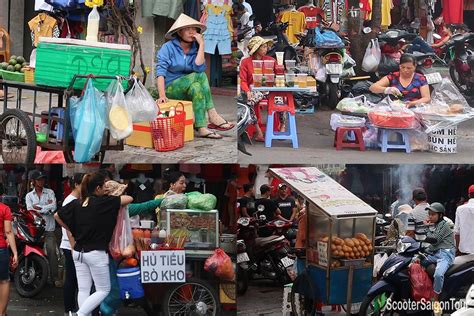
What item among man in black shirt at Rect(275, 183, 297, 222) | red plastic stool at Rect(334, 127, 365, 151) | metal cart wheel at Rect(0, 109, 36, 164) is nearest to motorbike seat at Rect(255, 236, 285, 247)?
man in black shirt at Rect(275, 183, 297, 222)

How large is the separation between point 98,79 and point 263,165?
1344mm

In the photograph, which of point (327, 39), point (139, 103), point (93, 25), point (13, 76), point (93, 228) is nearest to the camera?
point (93, 228)

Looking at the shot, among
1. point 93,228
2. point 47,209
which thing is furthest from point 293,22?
point 47,209

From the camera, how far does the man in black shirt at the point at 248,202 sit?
6551 mm

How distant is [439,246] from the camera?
6.42 m

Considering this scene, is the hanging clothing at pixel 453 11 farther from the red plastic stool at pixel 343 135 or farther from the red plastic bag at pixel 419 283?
the red plastic bag at pixel 419 283

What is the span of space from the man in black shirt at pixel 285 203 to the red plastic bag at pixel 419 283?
925mm

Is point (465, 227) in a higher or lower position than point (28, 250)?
higher

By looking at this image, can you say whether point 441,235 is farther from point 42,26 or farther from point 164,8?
point 42,26

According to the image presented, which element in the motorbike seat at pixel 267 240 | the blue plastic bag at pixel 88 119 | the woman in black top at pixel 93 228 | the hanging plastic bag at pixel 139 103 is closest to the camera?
the woman in black top at pixel 93 228

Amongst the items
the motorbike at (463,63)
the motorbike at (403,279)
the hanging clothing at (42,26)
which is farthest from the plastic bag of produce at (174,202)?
the motorbike at (463,63)

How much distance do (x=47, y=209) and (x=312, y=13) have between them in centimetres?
245

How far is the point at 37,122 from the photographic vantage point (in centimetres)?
670

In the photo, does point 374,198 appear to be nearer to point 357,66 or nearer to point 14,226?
point 357,66
